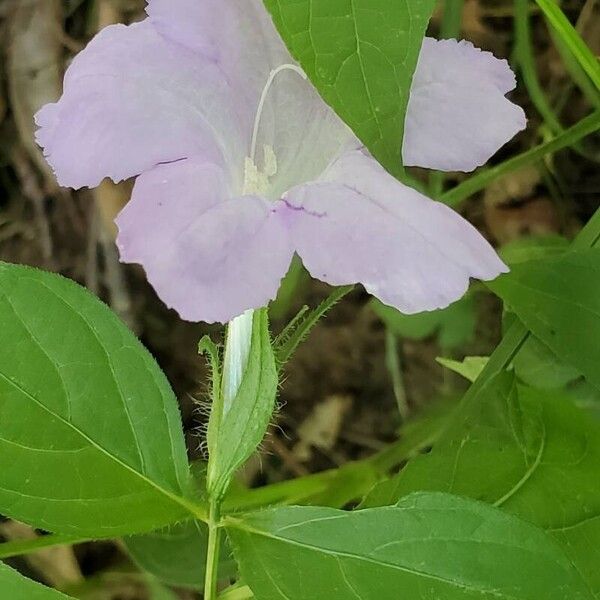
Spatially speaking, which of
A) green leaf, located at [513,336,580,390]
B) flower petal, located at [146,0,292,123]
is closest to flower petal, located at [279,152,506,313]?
flower petal, located at [146,0,292,123]

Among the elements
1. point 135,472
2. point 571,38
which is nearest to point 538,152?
point 571,38

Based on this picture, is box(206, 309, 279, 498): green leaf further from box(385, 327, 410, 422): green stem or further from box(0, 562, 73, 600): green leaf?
box(385, 327, 410, 422): green stem

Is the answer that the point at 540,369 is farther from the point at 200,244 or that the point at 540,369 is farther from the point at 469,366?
the point at 200,244

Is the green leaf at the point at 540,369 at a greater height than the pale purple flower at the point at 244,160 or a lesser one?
lesser

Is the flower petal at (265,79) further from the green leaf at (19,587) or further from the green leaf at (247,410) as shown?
the green leaf at (19,587)

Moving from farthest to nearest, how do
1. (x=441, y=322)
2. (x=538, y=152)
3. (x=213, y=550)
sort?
(x=441, y=322)
(x=538, y=152)
(x=213, y=550)

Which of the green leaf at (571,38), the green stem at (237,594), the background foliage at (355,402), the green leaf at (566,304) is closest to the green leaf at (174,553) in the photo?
the background foliage at (355,402)
